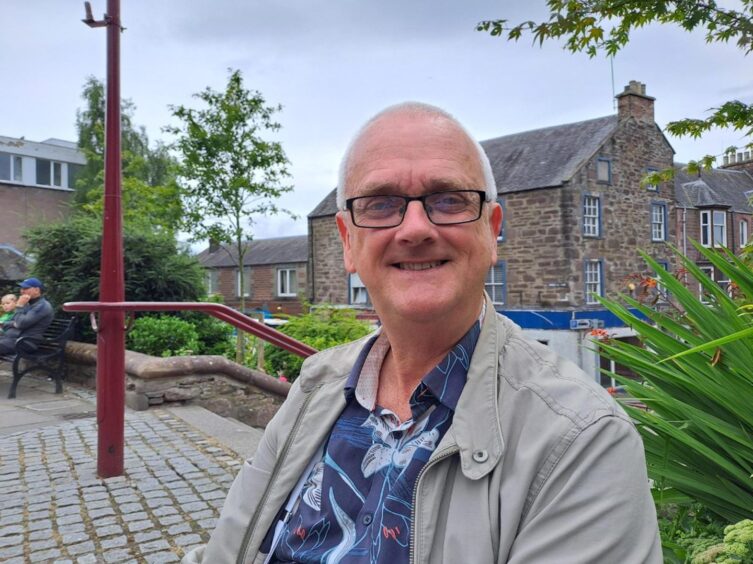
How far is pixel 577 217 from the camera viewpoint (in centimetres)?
2256

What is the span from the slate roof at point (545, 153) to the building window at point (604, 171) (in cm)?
61

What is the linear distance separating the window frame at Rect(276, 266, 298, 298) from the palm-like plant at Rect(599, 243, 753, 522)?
31.8m

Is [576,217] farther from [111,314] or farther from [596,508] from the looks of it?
[596,508]

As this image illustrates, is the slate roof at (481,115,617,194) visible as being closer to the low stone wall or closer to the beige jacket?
the low stone wall

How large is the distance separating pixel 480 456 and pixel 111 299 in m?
3.99

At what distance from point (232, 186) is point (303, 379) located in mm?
16056

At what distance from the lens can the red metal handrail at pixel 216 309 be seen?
4.48 m

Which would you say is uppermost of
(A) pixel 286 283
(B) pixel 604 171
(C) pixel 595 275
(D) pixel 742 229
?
(B) pixel 604 171

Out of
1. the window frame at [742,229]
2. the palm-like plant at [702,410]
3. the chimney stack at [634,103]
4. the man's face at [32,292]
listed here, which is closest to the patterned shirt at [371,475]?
the palm-like plant at [702,410]

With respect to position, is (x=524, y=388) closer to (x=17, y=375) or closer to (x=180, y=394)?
(x=180, y=394)

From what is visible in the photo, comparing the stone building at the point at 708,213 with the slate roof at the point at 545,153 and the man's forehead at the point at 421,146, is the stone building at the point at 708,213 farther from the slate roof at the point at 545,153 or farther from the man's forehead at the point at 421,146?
the man's forehead at the point at 421,146

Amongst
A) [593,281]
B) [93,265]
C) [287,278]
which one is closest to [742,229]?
[593,281]

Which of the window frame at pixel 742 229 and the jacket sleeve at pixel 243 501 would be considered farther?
the window frame at pixel 742 229

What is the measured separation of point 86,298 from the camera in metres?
9.59
